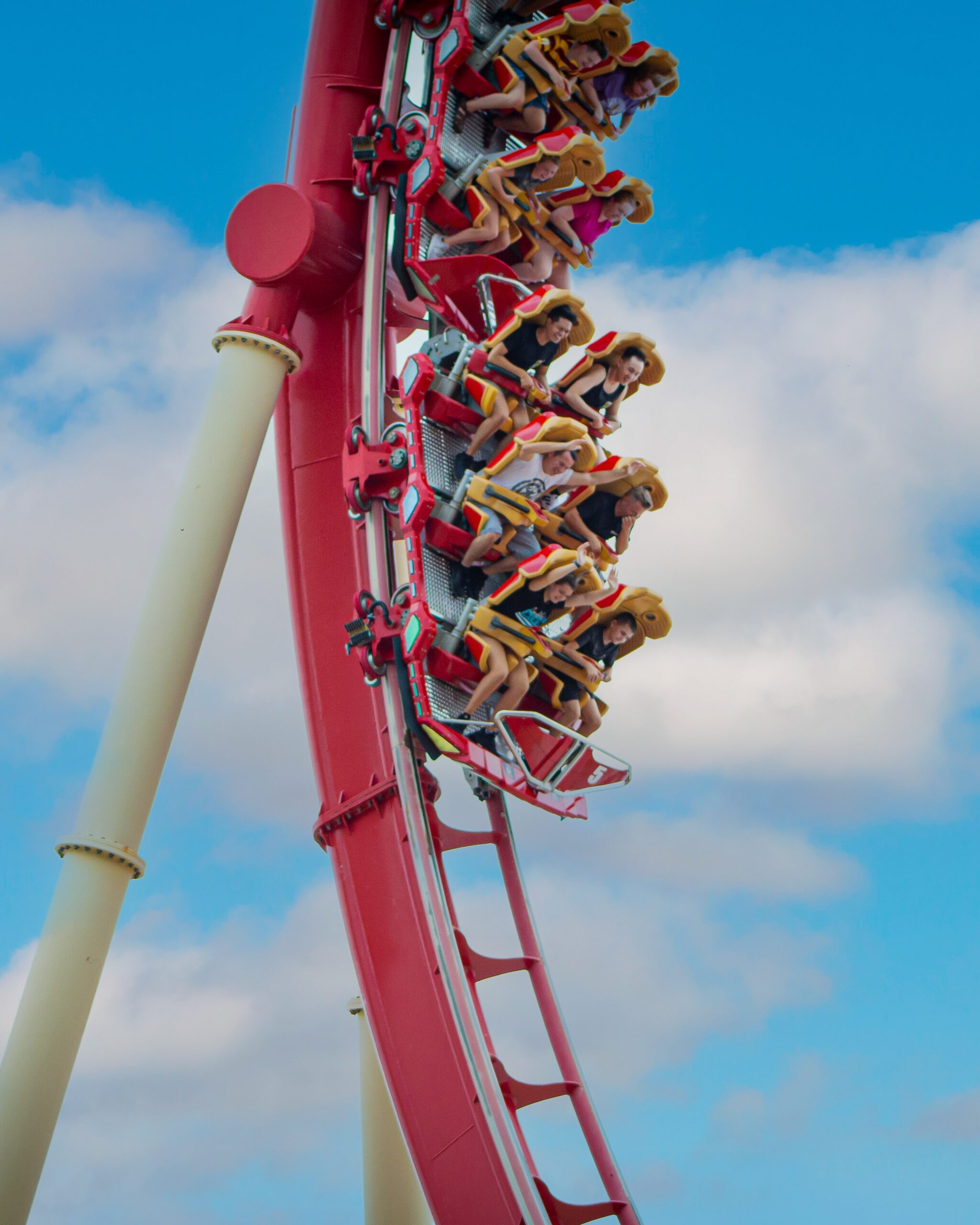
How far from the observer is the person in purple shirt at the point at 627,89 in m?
12.9

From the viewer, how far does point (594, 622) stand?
36.0ft

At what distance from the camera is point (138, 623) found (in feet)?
34.7

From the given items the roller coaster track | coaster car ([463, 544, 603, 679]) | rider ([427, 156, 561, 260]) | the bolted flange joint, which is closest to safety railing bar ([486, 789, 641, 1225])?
the roller coaster track

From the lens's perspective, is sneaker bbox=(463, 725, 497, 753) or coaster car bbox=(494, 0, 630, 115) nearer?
sneaker bbox=(463, 725, 497, 753)

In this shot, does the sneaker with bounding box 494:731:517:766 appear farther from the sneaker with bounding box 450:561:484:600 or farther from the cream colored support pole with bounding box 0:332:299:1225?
the cream colored support pole with bounding box 0:332:299:1225

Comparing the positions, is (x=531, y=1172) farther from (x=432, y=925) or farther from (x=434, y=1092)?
(x=432, y=925)

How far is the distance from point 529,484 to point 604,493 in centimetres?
78

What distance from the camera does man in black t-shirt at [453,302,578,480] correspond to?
1105 cm

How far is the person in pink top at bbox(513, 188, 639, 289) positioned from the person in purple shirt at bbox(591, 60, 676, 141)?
2.48 ft

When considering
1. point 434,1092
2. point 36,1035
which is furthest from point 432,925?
point 36,1035

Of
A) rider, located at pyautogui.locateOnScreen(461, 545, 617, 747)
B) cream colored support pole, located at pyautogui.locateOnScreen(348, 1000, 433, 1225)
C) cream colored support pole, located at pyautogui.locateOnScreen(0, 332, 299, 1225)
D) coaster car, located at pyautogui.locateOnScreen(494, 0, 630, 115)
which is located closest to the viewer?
cream colored support pole, located at pyautogui.locateOnScreen(0, 332, 299, 1225)

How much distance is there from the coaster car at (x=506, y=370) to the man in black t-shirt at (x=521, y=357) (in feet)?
0.05

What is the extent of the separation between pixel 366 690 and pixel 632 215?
15.3ft

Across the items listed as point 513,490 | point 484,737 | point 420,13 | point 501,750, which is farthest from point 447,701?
point 420,13
